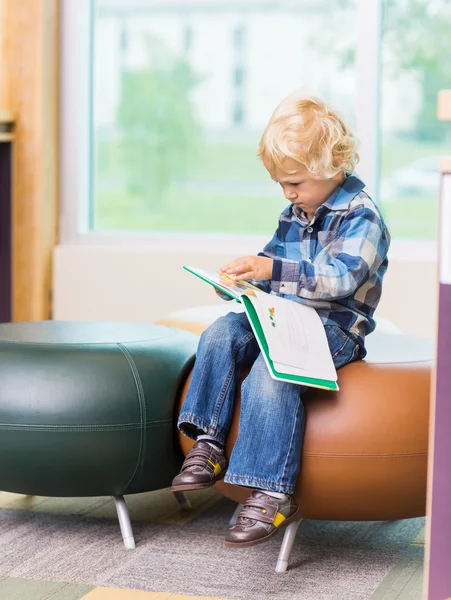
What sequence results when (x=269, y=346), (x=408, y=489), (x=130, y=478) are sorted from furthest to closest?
(x=130, y=478) < (x=408, y=489) < (x=269, y=346)

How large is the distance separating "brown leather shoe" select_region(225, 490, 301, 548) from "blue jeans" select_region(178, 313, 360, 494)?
0.02 metres

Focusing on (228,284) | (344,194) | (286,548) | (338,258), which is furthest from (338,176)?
(286,548)

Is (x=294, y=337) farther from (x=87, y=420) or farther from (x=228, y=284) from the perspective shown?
(x=87, y=420)

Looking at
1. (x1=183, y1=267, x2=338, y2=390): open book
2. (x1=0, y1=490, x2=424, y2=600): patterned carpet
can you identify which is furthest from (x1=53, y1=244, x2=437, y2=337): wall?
(x1=183, y1=267, x2=338, y2=390): open book

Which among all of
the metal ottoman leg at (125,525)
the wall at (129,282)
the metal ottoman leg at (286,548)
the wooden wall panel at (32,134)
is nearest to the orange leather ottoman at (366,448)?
the metal ottoman leg at (286,548)

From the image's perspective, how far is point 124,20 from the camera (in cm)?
359

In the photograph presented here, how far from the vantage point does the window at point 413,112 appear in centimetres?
324

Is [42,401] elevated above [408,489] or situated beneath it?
elevated above

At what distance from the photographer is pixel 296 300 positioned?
6.23 feet

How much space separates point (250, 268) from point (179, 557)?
555 millimetres

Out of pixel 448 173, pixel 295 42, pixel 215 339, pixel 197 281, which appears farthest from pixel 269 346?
pixel 295 42

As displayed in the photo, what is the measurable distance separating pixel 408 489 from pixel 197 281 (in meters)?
1.70

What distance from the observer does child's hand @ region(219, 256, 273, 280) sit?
176 cm

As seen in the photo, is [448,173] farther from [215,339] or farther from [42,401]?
[42,401]
